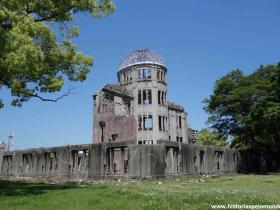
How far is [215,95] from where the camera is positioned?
43.2 metres

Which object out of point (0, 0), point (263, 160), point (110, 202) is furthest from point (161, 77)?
point (110, 202)

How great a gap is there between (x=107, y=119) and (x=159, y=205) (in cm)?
4127

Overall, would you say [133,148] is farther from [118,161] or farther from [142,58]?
[142,58]

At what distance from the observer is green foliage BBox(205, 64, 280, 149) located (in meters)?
36.2

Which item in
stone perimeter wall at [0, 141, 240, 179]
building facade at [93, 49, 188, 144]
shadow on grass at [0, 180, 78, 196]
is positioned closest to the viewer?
shadow on grass at [0, 180, 78, 196]

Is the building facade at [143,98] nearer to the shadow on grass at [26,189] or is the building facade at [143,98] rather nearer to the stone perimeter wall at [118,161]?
the stone perimeter wall at [118,161]

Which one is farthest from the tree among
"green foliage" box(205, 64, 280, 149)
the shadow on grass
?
"green foliage" box(205, 64, 280, 149)

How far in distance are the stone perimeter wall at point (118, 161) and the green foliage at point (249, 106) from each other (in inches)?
218

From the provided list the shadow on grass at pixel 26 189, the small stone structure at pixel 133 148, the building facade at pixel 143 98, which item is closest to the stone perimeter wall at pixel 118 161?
the small stone structure at pixel 133 148

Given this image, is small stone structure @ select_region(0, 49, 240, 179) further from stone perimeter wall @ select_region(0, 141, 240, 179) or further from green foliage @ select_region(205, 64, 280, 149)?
green foliage @ select_region(205, 64, 280, 149)

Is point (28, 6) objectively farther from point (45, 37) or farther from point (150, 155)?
point (150, 155)

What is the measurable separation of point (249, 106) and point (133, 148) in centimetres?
2064

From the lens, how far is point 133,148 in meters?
24.7

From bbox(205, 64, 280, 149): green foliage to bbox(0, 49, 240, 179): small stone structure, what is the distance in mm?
4019
